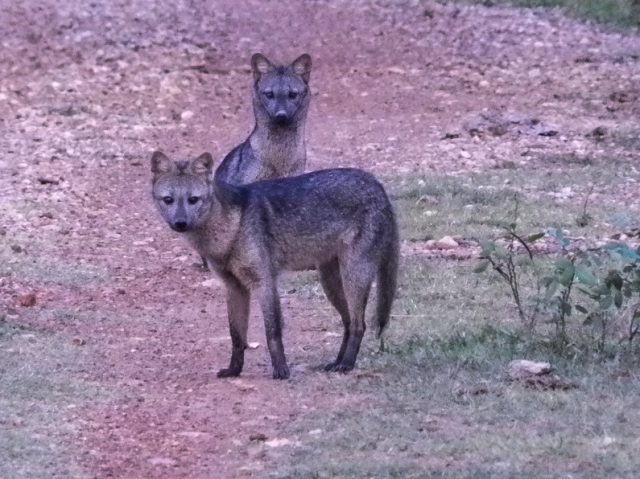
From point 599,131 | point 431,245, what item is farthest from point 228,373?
point 599,131

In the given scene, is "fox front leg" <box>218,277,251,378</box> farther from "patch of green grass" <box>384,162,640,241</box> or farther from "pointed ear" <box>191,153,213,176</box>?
"patch of green grass" <box>384,162,640,241</box>

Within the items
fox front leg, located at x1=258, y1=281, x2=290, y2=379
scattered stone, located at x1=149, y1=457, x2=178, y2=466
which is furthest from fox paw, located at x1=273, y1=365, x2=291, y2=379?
scattered stone, located at x1=149, y1=457, x2=178, y2=466

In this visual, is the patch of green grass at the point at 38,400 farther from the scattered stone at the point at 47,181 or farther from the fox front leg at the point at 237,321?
the scattered stone at the point at 47,181

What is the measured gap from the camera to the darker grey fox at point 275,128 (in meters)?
10.4

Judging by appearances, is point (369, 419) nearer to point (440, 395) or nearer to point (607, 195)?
point (440, 395)

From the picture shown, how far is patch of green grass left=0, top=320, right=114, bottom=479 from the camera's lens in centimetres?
542

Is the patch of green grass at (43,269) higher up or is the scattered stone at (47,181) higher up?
the patch of green grass at (43,269)

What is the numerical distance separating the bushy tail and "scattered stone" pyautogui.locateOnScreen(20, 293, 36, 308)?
7.83 ft

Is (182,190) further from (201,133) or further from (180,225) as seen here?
(201,133)

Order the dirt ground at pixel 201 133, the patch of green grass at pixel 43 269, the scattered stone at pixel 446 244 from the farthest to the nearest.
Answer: the scattered stone at pixel 446 244 < the patch of green grass at pixel 43 269 < the dirt ground at pixel 201 133

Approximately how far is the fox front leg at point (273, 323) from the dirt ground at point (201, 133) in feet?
0.39

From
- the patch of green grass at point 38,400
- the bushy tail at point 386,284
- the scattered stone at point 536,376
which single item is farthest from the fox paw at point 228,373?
the scattered stone at point 536,376

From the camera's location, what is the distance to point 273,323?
6980 millimetres

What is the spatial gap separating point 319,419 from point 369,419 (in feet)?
0.77
